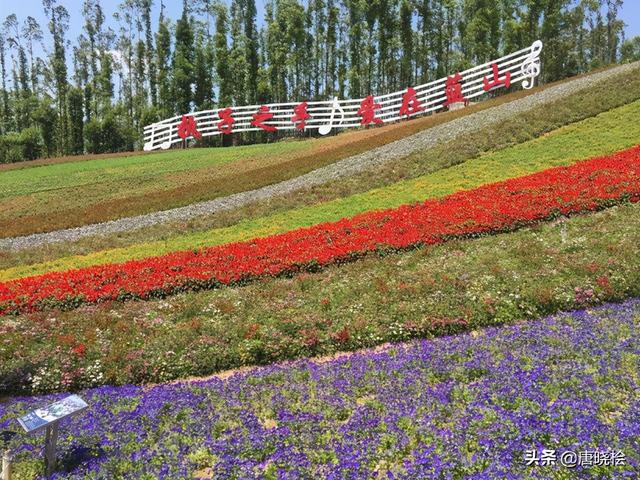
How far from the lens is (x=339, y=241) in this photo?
→ 14445mm

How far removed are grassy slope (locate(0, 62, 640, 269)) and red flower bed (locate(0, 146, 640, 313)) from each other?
542 centimetres

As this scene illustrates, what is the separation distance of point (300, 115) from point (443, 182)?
31.0 meters

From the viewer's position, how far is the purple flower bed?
504 centimetres

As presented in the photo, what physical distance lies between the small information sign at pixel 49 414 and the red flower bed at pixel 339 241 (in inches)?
277

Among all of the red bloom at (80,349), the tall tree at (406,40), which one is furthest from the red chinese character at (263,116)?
the red bloom at (80,349)

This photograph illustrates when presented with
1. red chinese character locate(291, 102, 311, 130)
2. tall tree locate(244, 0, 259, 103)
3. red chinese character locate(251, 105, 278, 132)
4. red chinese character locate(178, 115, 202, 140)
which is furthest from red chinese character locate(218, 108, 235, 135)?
tall tree locate(244, 0, 259, 103)

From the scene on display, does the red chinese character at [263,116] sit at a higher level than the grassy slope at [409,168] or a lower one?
higher

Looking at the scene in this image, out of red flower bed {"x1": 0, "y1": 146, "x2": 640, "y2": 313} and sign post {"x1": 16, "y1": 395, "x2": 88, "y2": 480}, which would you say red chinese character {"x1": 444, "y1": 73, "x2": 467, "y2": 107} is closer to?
red flower bed {"x1": 0, "y1": 146, "x2": 640, "y2": 313}

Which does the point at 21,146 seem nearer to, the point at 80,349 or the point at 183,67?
the point at 183,67

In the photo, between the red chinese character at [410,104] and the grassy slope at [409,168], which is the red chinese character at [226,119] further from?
the grassy slope at [409,168]

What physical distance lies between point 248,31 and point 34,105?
3546 cm

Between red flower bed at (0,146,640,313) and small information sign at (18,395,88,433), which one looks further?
red flower bed at (0,146,640,313)

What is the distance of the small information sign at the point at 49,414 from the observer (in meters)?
5.10

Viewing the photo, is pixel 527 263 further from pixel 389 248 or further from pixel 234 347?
pixel 234 347
